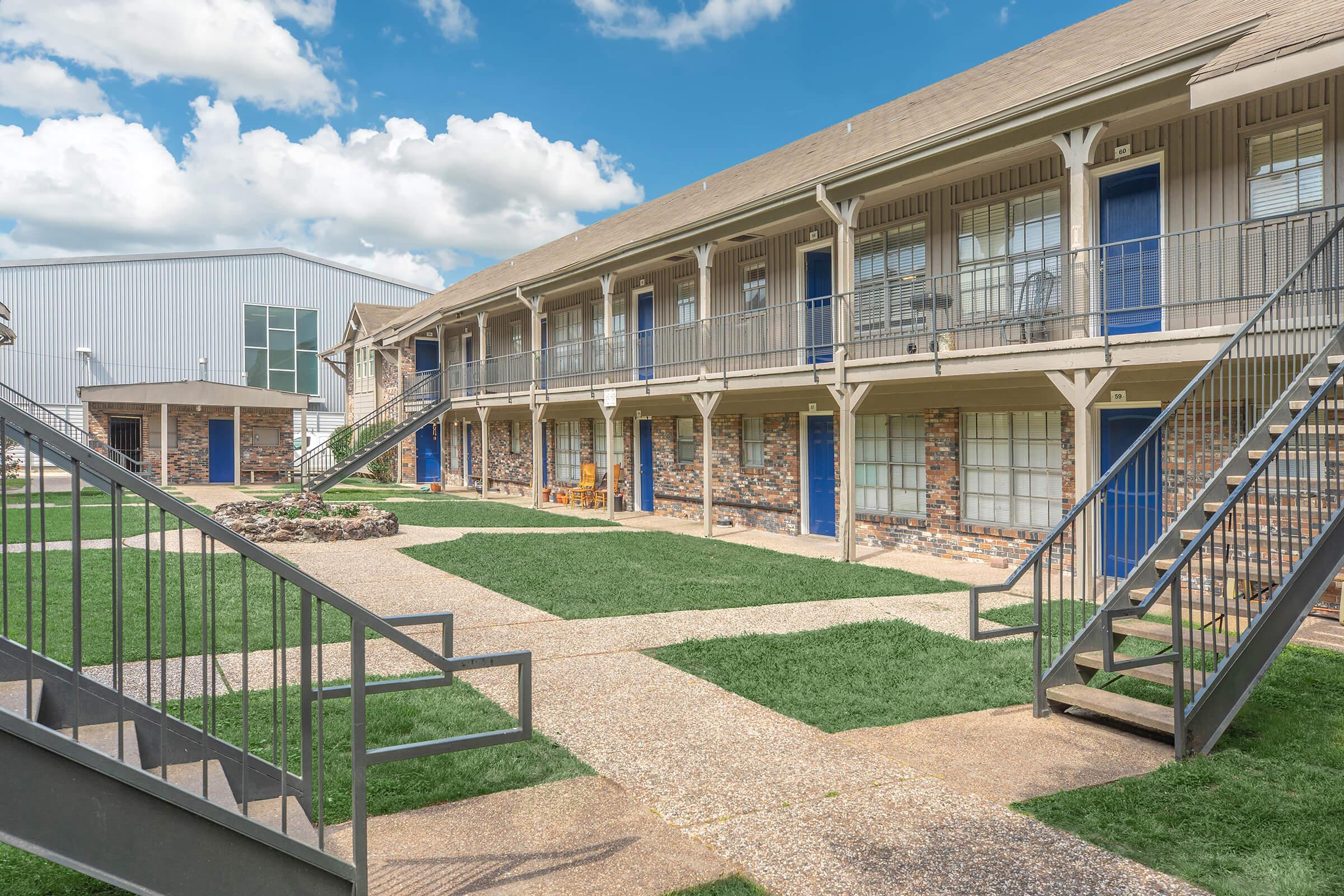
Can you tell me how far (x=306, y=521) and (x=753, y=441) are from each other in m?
7.98

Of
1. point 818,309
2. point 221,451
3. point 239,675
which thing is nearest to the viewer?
point 239,675

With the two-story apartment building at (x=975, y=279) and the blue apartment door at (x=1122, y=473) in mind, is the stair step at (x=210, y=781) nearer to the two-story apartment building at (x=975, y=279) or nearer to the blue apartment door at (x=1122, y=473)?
the two-story apartment building at (x=975, y=279)

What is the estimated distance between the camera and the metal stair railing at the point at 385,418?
25438 mm

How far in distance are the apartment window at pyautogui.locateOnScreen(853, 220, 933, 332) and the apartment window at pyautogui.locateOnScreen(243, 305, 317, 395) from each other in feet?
98.4

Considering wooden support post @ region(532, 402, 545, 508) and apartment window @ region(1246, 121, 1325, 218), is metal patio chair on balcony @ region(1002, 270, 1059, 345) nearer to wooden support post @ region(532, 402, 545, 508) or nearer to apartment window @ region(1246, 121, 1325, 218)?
apartment window @ region(1246, 121, 1325, 218)

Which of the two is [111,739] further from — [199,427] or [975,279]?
[199,427]

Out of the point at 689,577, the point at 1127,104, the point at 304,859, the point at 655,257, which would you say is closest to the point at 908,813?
the point at 304,859

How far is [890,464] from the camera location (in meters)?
14.0

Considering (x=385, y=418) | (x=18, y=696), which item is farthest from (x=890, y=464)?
(x=385, y=418)

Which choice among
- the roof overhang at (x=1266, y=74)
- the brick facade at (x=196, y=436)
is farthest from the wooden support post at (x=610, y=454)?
the brick facade at (x=196, y=436)

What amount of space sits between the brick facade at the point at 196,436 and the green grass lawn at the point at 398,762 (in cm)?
2662

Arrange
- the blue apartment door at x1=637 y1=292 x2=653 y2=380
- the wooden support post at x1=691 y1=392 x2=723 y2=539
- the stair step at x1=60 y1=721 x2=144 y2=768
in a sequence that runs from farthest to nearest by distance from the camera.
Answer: the blue apartment door at x1=637 y1=292 x2=653 y2=380 → the wooden support post at x1=691 y1=392 x2=723 y2=539 → the stair step at x1=60 y1=721 x2=144 y2=768

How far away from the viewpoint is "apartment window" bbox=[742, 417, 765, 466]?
16.7 m

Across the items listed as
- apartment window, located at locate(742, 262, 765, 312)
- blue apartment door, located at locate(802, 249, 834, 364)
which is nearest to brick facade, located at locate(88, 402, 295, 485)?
apartment window, located at locate(742, 262, 765, 312)
